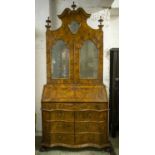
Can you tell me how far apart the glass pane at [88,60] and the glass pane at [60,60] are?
9.3 inches

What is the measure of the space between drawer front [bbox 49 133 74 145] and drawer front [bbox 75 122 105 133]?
0.15 meters

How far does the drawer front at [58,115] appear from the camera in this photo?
335 centimetres

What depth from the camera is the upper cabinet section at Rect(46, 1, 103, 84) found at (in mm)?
3551

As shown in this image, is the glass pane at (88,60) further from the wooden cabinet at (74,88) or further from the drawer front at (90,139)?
the drawer front at (90,139)

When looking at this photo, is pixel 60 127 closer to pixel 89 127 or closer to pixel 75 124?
pixel 75 124

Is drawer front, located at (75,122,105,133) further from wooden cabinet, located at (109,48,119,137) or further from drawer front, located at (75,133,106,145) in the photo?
wooden cabinet, located at (109,48,119,137)
